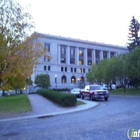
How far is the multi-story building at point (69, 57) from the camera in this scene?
8319 cm

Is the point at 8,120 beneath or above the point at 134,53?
beneath

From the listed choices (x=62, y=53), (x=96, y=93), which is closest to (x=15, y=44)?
(x=96, y=93)

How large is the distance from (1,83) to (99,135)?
13.2 m

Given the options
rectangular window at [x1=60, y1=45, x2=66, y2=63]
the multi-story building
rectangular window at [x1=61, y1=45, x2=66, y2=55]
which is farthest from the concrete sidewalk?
rectangular window at [x1=61, y1=45, x2=66, y2=55]

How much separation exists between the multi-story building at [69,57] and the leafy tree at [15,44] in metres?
61.8

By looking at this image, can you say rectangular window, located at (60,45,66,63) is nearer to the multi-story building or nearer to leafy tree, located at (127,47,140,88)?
the multi-story building

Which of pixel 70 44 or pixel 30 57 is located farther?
pixel 70 44

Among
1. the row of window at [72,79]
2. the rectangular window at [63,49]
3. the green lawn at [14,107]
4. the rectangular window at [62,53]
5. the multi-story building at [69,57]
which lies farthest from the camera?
the rectangular window at [63,49]

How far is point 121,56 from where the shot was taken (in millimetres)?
49438

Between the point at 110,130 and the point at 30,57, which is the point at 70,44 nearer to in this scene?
the point at 30,57

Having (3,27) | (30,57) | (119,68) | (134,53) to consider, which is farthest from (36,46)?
(119,68)

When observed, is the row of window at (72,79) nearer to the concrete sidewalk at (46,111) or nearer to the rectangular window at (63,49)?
the rectangular window at (63,49)

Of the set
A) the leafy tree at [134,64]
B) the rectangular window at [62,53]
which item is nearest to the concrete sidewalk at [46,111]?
the leafy tree at [134,64]

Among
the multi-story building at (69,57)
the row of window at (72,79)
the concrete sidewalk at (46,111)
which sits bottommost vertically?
the concrete sidewalk at (46,111)
